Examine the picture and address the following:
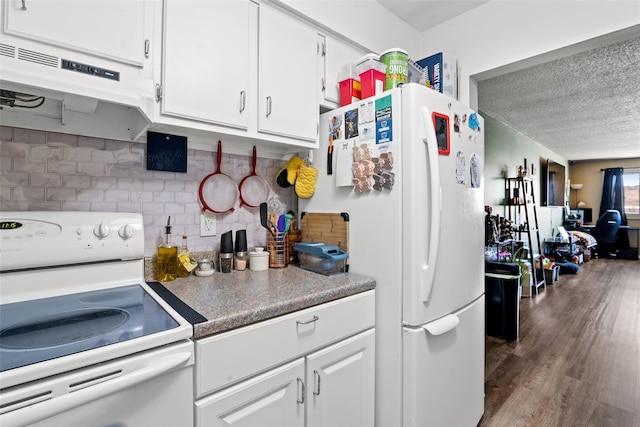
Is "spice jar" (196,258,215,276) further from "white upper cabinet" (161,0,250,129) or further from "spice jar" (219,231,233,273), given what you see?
"white upper cabinet" (161,0,250,129)

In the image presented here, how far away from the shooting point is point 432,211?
1.36 metres

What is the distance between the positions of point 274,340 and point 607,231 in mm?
9983

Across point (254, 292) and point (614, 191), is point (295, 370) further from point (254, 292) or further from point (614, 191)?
point (614, 191)

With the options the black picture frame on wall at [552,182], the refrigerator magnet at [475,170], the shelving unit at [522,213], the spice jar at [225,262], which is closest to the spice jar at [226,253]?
the spice jar at [225,262]

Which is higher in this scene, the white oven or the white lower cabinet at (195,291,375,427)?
the white oven

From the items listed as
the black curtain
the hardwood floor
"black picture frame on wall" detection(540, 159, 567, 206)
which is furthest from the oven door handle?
the black curtain

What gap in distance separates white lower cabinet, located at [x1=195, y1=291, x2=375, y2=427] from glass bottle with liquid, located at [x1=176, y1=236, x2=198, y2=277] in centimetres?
56

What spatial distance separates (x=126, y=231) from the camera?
48.7 inches

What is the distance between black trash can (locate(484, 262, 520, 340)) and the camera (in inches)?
120

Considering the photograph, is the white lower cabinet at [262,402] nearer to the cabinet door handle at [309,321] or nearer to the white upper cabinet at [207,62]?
the cabinet door handle at [309,321]

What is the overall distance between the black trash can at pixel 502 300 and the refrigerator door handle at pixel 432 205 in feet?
7.12

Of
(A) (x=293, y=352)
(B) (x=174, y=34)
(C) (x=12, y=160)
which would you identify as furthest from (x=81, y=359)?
(B) (x=174, y=34)

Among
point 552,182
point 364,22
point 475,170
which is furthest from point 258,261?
point 552,182

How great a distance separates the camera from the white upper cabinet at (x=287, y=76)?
57.4 inches
